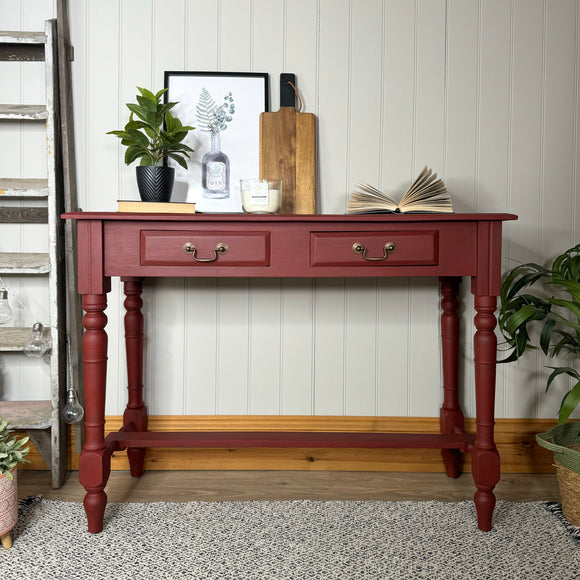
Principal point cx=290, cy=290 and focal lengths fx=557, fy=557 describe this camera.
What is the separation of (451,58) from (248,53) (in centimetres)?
76

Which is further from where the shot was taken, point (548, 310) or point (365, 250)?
point (548, 310)

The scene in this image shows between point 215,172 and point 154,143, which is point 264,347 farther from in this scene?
point 154,143

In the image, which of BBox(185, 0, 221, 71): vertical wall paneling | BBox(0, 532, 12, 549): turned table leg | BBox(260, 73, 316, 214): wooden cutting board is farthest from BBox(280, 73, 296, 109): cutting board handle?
BBox(0, 532, 12, 549): turned table leg

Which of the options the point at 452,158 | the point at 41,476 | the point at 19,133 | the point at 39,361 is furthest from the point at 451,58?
the point at 41,476

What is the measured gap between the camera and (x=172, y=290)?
2135 mm

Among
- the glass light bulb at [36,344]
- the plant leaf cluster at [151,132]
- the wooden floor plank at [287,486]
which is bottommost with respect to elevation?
the wooden floor plank at [287,486]

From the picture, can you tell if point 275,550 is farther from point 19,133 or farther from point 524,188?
point 19,133

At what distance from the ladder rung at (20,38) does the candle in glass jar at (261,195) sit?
0.92 metres

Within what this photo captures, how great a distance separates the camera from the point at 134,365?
2051mm

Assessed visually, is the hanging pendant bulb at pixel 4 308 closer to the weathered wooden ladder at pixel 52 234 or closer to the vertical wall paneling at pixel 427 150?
the weathered wooden ladder at pixel 52 234

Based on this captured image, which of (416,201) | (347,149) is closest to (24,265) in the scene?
(347,149)

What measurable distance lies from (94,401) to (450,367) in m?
1.25

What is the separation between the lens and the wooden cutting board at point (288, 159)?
2047 mm

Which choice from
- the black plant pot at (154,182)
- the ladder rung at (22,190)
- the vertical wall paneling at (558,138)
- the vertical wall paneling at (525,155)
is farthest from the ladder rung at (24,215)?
the vertical wall paneling at (558,138)
